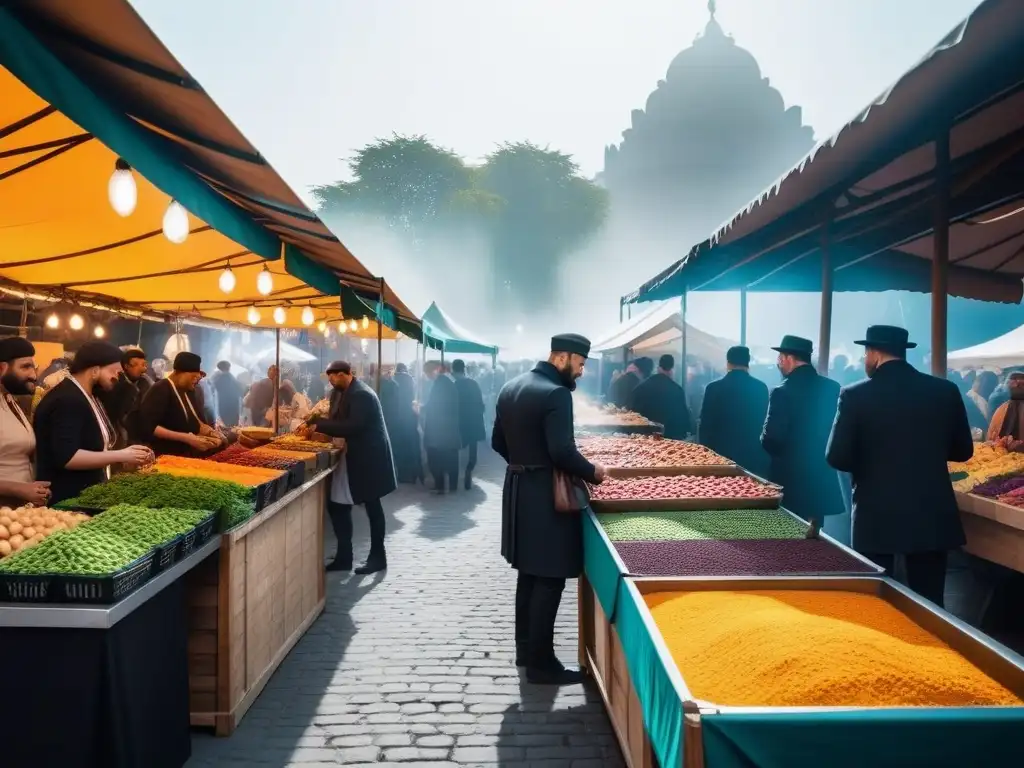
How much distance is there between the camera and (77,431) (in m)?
4.61

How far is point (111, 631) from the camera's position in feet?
9.45

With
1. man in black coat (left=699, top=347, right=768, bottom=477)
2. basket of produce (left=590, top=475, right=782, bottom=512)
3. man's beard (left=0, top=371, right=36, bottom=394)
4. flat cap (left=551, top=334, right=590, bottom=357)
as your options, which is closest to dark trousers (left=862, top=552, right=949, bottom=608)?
basket of produce (left=590, top=475, right=782, bottom=512)

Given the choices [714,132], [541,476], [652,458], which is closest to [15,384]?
[541,476]

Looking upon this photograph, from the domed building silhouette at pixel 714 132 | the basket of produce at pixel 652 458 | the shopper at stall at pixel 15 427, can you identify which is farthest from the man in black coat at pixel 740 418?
the domed building silhouette at pixel 714 132

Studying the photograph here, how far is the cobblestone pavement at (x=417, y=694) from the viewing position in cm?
380

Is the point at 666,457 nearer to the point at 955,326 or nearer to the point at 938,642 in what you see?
the point at 938,642

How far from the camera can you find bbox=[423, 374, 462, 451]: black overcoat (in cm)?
1181

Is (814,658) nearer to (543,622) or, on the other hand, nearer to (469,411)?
(543,622)

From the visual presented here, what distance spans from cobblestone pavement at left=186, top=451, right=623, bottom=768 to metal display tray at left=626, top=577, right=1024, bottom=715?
120 centimetres

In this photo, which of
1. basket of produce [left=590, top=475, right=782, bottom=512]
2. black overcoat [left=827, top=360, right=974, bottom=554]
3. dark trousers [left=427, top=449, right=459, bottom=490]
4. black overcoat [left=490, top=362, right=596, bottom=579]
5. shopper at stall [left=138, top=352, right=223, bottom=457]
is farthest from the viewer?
dark trousers [left=427, top=449, right=459, bottom=490]

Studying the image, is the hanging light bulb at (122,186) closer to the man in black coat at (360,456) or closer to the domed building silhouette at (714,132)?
the man in black coat at (360,456)

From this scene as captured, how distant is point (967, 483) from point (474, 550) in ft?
15.8

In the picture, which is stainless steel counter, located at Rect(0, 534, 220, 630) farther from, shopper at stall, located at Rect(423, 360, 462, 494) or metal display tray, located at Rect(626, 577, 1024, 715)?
shopper at stall, located at Rect(423, 360, 462, 494)

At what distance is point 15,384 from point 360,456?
307cm
